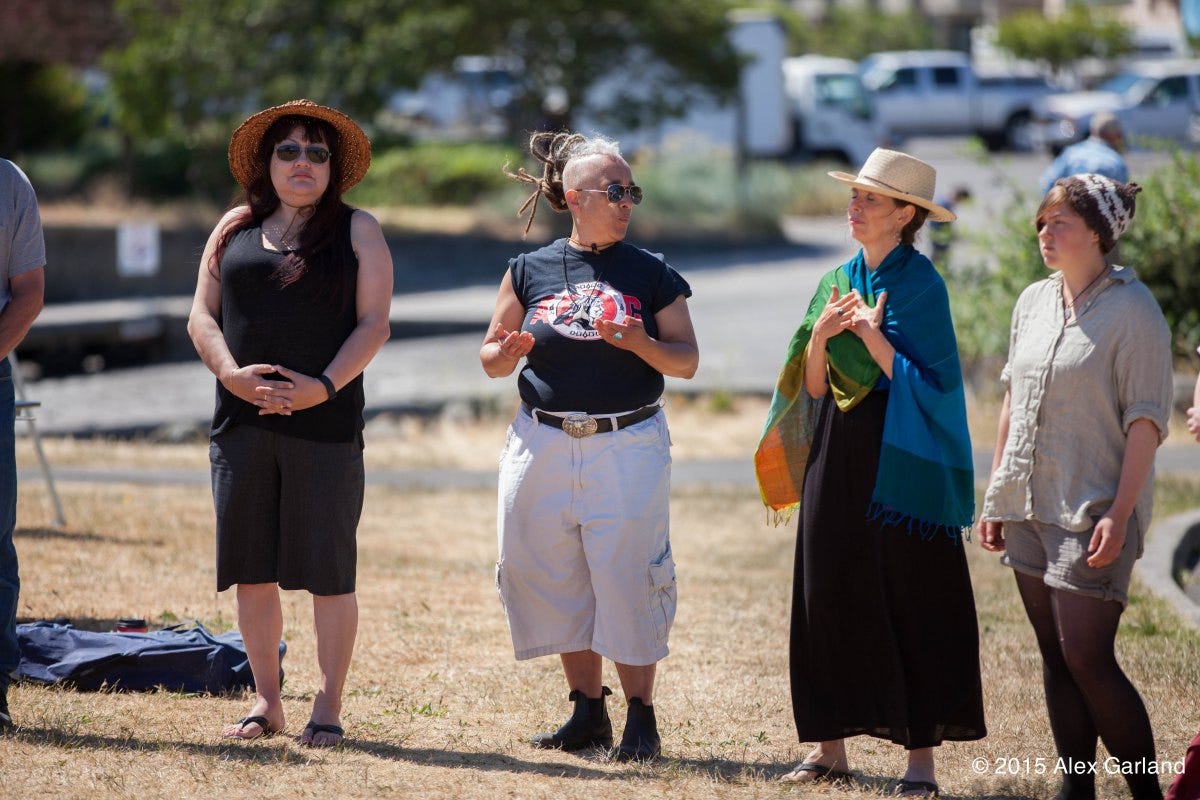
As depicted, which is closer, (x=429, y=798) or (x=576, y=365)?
(x=429, y=798)

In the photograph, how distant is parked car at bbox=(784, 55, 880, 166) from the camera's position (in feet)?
116

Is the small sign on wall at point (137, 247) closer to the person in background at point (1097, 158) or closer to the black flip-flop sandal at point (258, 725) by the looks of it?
the person in background at point (1097, 158)

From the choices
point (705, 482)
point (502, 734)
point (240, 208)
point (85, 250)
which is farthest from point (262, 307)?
point (85, 250)

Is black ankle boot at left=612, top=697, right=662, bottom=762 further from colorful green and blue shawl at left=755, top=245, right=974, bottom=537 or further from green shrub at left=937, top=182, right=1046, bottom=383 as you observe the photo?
green shrub at left=937, top=182, right=1046, bottom=383

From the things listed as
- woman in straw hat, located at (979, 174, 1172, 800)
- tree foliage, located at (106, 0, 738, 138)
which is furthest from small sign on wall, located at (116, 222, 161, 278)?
woman in straw hat, located at (979, 174, 1172, 800)

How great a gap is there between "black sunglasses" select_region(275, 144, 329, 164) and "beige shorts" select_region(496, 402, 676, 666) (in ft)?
3.40

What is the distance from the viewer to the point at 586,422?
482 cm

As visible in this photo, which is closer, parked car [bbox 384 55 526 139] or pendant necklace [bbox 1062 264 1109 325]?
pendant necklace [bbox 1062 264 1109 325]

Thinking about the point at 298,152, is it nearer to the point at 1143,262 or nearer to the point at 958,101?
the point at 1143,262

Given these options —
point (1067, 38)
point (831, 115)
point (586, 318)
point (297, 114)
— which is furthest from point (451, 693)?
point (1067, 38)

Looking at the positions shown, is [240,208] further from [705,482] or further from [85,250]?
[85,250]

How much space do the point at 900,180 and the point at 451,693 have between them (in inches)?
101

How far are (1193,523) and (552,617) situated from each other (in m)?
5.22

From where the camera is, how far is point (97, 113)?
31.0 m
